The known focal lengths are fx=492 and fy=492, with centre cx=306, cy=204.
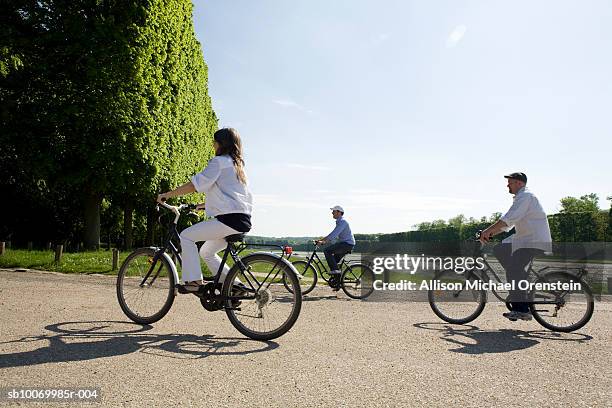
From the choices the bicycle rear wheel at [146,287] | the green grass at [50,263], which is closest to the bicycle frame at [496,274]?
the bicycle rear wheel at [146,287]

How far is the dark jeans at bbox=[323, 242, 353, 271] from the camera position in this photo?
1089 centimetres

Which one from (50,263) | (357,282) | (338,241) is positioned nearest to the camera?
(357,282)

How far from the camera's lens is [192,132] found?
1052 inches

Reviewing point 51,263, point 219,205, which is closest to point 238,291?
point 219,205

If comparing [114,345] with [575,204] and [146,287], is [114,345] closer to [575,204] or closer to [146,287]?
[146,287]

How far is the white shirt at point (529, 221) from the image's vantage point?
6.79 metres

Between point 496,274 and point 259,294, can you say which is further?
point 496,274

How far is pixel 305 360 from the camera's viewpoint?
437 centimetres

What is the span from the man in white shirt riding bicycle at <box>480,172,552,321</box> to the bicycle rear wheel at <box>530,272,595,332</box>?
191 millimetres

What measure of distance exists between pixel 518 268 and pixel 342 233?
4.59 metres

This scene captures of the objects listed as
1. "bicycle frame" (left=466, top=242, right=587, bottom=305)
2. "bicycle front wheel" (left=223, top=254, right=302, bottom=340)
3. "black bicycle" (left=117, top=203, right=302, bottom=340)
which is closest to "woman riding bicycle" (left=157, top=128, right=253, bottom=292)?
"black bicycle" (left=117, top=203, right=302, bottom=340)

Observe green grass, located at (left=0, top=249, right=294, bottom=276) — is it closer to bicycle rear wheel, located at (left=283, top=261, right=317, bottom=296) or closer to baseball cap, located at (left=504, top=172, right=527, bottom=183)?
bicycle rear wheel, located at (left=283, top=261, right=317, bottom=296)

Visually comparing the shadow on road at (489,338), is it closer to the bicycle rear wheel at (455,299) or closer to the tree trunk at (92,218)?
the bicycle rear wheel at (455,299)

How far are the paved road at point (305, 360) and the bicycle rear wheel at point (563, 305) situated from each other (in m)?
0.20
